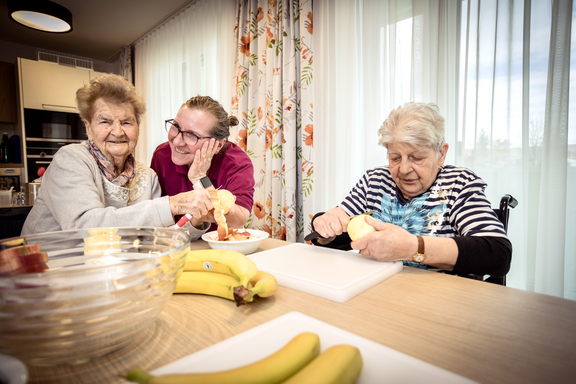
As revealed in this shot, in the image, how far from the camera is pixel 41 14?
3.14 metres

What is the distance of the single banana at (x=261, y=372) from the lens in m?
0.34

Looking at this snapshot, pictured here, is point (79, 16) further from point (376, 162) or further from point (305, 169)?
point (376, 162)

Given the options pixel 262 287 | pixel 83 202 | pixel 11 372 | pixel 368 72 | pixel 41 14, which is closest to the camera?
pixel 11 372

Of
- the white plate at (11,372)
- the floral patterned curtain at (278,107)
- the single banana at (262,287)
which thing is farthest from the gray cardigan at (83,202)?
the floral patterned curtain at (278,107)

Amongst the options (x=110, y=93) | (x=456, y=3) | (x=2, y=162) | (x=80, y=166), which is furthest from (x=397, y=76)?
(x=2, y=162)

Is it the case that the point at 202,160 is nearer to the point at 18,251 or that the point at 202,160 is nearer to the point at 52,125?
the point at 18,251

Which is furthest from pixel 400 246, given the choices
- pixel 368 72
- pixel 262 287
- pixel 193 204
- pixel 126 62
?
pixel 126 62

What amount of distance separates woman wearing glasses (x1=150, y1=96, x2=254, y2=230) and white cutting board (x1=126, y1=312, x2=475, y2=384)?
1.13m

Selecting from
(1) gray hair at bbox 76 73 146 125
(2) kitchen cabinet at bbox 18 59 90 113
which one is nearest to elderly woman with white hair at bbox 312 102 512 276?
(1) gray hair at bbox 76 73 146 125

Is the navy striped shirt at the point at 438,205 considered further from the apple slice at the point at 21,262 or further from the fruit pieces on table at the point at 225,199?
the apple slice at the point at 21,262

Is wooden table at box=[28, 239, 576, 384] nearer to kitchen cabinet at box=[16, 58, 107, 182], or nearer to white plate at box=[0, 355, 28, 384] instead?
white plate at box=[0, 355, 28, 384]

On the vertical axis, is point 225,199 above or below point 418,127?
below

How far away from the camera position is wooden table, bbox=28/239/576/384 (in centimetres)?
44

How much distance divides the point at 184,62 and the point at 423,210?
3.94m
